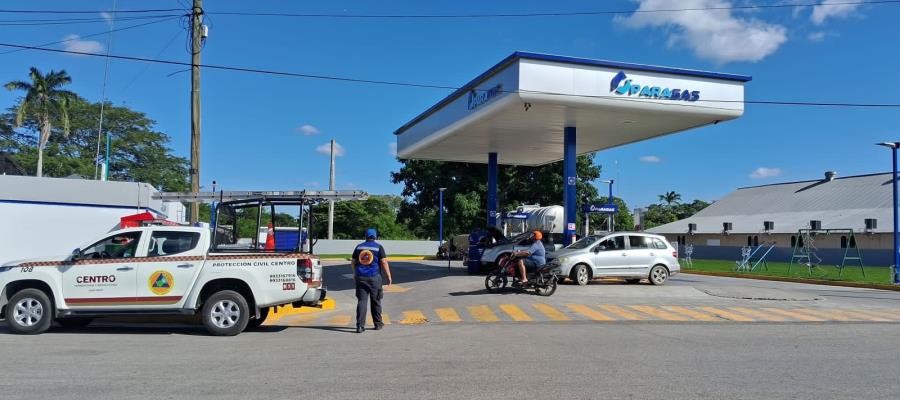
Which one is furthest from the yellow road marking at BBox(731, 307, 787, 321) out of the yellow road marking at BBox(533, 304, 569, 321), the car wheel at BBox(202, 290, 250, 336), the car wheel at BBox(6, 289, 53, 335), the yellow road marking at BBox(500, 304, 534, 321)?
the car wheel at BBox(6, 289, 53, 335)

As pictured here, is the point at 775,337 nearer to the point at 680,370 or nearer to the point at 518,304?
the point at 680,370

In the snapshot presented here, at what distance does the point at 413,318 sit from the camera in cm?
1316

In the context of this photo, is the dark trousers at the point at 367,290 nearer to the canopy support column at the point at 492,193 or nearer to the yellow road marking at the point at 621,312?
the yellow road marking at the point at 621,312

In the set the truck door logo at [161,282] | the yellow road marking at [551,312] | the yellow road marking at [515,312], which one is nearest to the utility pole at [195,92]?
the truck door logo at [161,282]

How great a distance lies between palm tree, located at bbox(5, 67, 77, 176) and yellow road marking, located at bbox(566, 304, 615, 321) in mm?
46304

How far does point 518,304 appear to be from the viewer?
14953mm

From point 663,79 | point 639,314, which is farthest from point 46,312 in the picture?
point 663,79

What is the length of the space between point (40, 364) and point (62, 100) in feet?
166

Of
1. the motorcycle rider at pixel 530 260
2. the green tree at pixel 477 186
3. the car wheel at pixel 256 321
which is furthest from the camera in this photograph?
the green tree at pixel 477 186

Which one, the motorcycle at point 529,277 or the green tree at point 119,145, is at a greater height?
the green tree at point 119,145

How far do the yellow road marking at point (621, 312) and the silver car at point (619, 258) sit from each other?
168 inches

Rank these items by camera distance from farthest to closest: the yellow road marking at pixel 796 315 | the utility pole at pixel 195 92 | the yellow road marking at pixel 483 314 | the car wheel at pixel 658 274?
the car wheel at pixel 658 274 → the utility pole at pixel 195 92 → the yellow road marking at pixel 796 315 → the yellow road marking at pixel 483 314

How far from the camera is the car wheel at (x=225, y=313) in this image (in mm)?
10453

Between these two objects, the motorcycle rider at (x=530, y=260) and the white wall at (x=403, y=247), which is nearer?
the motorcycle rider at (x=530, y=260)
